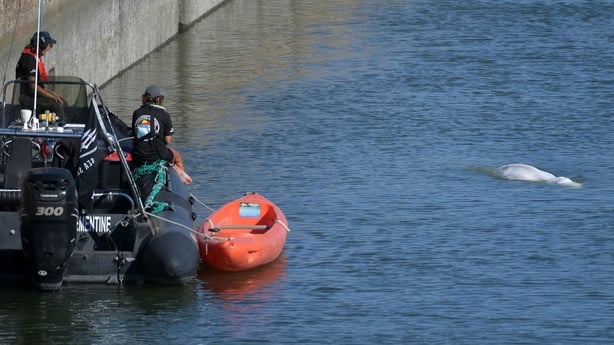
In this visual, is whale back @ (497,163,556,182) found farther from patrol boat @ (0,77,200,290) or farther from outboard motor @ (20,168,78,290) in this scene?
outboard motor @ (20,168,78,290)

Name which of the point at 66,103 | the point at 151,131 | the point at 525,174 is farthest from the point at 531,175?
the point at 66,103

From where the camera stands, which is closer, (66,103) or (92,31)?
(66,103)

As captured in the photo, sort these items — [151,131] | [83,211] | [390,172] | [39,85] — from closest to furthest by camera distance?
[83,211] → [151,131] → [39,85] → [390,172]

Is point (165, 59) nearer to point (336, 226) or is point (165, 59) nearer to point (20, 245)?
point (336, 226)

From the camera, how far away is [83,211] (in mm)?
15781

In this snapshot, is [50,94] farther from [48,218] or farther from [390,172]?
[390,172]

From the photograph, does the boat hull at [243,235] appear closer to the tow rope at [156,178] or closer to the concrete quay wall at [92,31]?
the tow rope at [156,178]

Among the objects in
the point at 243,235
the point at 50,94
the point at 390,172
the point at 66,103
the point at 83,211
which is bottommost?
the point at 390,172

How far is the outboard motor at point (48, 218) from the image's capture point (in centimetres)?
1455

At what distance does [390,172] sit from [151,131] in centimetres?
605

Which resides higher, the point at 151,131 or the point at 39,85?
the point at 39,85

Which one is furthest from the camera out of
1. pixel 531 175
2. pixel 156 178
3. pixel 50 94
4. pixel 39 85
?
pixel 531 175

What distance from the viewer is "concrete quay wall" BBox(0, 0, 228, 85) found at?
922 inches

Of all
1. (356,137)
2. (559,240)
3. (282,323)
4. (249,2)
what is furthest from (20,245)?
(249,2)
